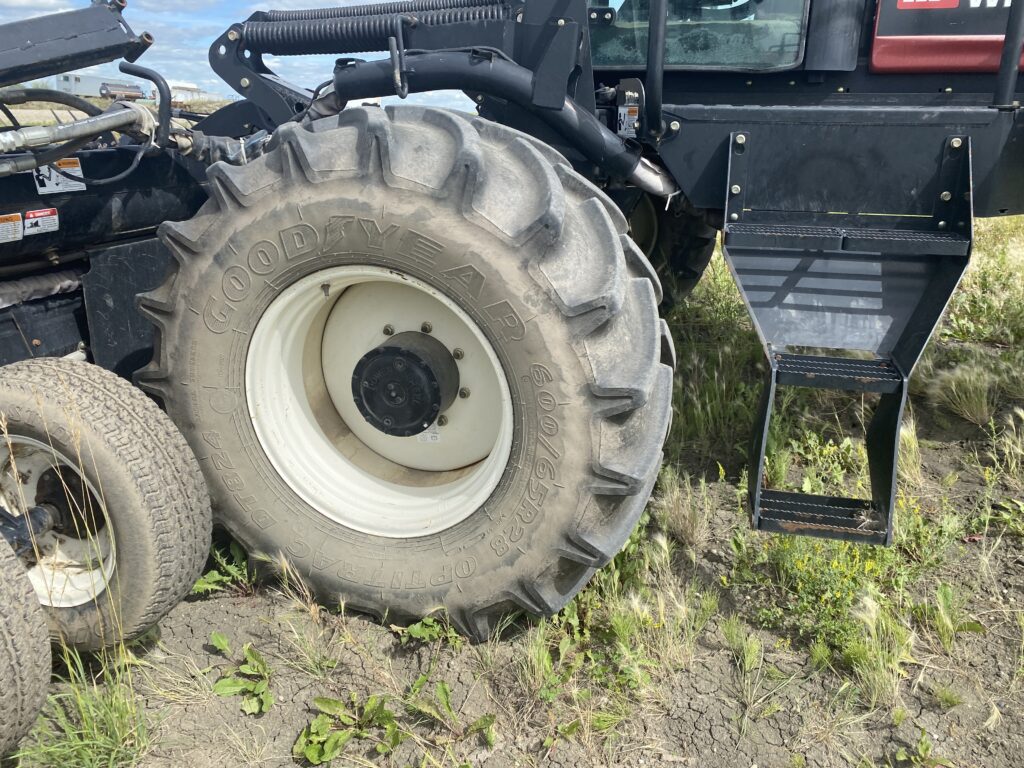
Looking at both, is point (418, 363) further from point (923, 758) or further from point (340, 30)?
point (923, 758)

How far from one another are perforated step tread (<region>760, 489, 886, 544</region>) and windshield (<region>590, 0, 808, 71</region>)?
1342mm

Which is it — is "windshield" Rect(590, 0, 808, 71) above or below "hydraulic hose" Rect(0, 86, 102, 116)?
above

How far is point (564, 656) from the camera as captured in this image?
91.0 inches

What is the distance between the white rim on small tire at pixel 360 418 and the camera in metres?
2.40

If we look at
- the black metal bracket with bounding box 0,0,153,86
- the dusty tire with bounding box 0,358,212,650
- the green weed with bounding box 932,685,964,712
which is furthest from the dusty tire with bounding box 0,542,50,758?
the green weed with bounding box 932,685,964,712

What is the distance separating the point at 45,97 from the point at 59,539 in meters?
1.42

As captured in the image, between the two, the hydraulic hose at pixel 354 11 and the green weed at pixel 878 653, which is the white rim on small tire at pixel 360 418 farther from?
the hydraulic hose at pixel 354 11

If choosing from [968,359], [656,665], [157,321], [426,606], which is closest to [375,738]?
[426,606]

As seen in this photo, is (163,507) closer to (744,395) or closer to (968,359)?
(744,395)

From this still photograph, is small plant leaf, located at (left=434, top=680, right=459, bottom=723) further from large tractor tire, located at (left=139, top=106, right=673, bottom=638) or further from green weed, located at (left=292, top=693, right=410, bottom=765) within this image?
large tractor tire, located at (left=139, top=106, right=673, bottom=638)

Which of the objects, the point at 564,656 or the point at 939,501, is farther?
the point at 939,501

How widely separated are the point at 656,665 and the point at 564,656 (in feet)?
0.82

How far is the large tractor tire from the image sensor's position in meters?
2.08

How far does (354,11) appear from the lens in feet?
11.0
